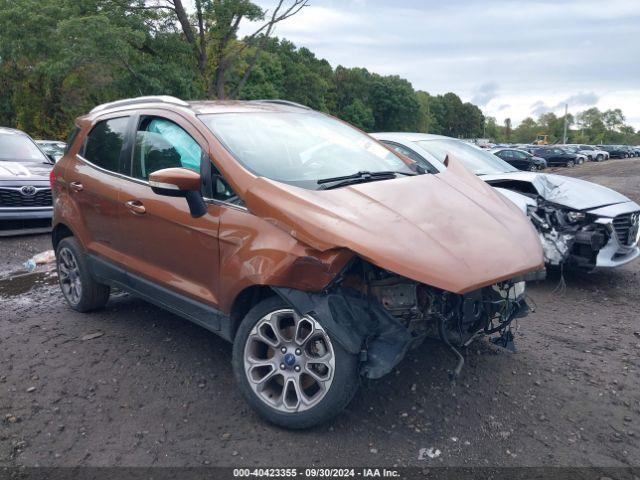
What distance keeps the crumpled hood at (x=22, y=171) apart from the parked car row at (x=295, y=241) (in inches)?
179

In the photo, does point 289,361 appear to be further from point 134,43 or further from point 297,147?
point 134,43

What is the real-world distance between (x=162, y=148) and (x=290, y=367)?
1863mm

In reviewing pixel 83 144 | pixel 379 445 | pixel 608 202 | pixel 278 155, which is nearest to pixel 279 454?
pixel 379 445

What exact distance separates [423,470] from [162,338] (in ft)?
7.89

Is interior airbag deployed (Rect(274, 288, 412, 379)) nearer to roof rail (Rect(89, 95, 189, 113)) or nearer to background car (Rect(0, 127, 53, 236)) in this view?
roof rail (Rect(89, 95, 189, 113))

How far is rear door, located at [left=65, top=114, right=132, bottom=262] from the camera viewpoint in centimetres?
430

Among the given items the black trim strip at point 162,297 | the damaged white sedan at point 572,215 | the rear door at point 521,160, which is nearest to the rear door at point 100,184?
the black trim strip at point 162,297

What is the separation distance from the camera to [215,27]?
2162 centimetres

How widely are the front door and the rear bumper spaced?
5.11m

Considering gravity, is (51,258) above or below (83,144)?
below

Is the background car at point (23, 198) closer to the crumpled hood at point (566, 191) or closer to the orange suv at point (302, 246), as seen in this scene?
the orange suv at point (302, 246)

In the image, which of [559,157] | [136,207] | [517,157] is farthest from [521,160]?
[136,207]

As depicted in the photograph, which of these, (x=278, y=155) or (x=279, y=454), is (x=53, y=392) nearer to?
(x=279, y=454)

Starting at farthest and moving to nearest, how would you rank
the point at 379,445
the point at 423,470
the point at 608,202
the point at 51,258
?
the point at 51,258, the point at 608,202, the point at 379,445, the point at 423,470
